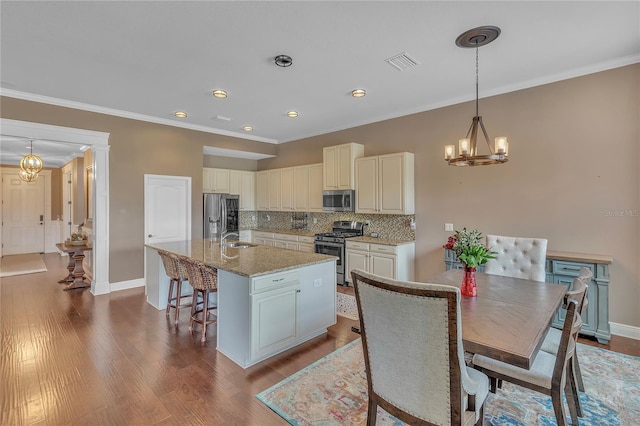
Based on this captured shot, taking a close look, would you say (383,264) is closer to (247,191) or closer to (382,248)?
(382,248)

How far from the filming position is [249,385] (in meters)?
2.44

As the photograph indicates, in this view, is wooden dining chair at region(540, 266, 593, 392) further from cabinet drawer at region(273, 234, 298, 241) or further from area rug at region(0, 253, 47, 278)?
area rug at region(0, 253, 47, 278)

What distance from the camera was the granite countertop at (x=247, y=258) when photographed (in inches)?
110

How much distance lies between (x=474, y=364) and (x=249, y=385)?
66.4 inches

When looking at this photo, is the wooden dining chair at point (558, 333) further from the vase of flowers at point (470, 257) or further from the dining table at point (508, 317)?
the vase of flowers at point (470, 257)

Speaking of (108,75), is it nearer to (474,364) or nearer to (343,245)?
(343,245)

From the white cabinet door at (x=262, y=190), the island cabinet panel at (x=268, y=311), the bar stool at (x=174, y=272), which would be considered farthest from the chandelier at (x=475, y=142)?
the white cabinet door at (x=262, y=190)

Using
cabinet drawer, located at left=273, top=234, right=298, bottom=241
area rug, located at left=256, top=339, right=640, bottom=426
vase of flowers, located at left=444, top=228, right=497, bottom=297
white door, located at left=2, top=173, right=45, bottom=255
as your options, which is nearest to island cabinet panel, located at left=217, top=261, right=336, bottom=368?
area rug, located at left=256, top=339, right=640, bottom=426

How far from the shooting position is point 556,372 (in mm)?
1690

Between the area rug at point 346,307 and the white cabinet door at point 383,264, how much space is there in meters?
0.61

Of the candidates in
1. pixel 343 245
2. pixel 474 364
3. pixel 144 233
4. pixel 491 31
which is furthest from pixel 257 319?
pixel 144 233

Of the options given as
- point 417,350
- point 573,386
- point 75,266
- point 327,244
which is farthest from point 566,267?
point 75,266

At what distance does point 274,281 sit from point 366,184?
2978mm

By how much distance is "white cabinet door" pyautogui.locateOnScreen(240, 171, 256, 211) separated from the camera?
7.49 meters
